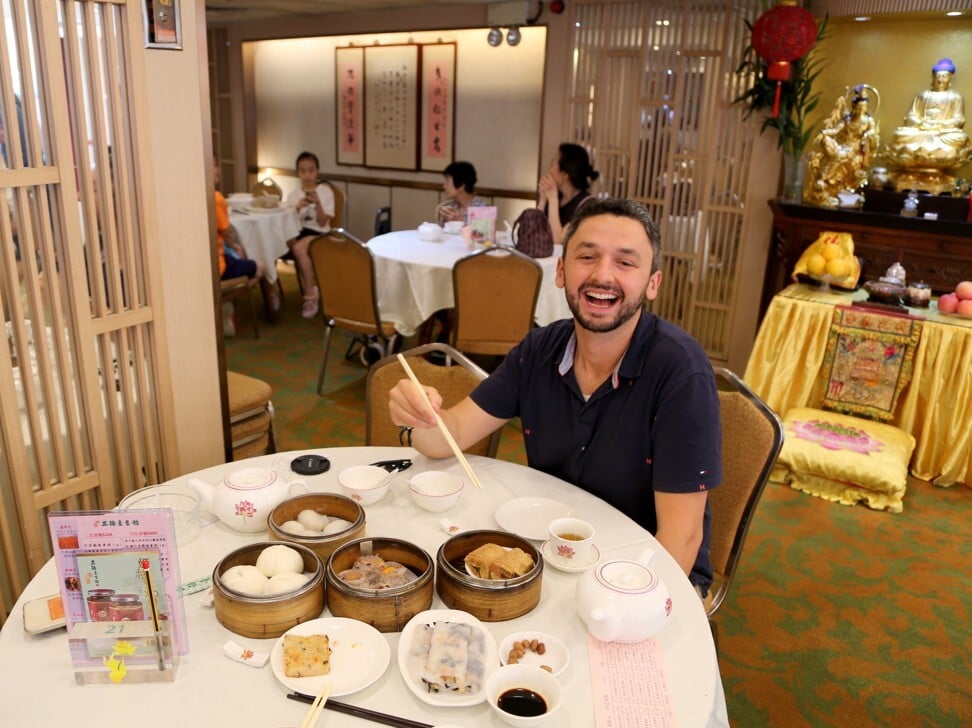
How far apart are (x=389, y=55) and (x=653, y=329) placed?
5.73 metres

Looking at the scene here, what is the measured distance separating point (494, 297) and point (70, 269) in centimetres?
221

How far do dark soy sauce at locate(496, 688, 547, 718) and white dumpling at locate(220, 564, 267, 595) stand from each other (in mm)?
405

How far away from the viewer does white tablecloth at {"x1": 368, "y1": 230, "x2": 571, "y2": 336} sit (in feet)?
12.8

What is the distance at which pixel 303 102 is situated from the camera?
291 inches

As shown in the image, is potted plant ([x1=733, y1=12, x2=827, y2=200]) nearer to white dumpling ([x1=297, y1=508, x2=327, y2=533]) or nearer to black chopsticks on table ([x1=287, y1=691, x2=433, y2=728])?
white dumpling ([x1=297, y1=508, x2=327, y2=533])

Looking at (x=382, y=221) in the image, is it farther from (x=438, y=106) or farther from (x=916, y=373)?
(x=916, y=373)

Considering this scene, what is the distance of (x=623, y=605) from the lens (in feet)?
3.63

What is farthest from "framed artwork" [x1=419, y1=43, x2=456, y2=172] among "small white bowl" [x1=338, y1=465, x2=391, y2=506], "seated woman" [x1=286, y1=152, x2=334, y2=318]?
"small white bowl" [x1=338, y1=465, x2=391, y2=506]

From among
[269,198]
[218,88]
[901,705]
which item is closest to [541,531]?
[901,705]

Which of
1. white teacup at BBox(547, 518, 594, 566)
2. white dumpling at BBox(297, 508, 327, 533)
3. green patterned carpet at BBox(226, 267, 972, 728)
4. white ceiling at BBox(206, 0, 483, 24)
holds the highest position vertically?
white ceiling at BBox(206, 0, 483, 24)

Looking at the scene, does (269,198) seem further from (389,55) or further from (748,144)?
(748,144)

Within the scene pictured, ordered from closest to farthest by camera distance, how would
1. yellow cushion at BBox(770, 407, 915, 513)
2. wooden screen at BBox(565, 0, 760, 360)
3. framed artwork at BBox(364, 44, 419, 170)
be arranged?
yellow cushion at BBox(770, 407, 915, 513) → wooden screen at BBox(565, 0, 760, 360) → framed artwork at BBox(364, 44, 419, 170)

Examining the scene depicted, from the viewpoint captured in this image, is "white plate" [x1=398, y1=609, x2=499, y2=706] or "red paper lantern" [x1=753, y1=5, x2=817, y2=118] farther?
"red paper lantern" [x1=753, y1=5, x2=817, y2=118]

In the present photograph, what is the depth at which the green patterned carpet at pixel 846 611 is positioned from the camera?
2.07 m
